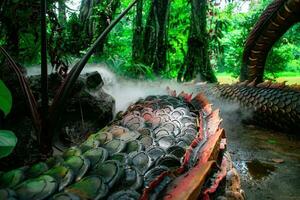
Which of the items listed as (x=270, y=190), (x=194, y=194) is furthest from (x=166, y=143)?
(x=270, y=190)

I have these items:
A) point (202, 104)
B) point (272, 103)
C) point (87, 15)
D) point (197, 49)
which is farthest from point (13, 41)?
point (197, 49)

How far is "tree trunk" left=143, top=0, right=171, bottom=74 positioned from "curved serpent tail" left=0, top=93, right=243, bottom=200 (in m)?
3.29

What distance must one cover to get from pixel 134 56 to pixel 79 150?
3858 mm

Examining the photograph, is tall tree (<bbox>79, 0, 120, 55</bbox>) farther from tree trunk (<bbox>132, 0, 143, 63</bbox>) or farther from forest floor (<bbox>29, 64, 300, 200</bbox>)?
forest floor (<bbox>29, 64, 300, 200</bbox>)

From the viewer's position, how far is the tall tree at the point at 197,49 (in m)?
5.18

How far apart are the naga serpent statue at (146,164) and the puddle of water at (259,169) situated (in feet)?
1.82

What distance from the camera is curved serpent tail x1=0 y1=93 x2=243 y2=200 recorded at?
90cm

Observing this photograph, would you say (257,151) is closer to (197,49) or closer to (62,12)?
(62,12)

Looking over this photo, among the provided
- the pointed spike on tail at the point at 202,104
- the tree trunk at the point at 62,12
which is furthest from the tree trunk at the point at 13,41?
the pointed spike on tail at the point at 202,104

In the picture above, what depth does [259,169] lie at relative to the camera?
7.25 ft

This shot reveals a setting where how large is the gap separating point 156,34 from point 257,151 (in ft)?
8.75

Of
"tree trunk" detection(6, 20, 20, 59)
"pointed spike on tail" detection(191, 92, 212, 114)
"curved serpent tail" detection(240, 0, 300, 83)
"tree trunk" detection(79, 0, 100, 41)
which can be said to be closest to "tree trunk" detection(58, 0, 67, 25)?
"tree trunk" detection(6, 20, 20, 59)

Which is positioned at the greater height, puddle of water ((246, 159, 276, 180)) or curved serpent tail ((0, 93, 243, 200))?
curved serpent tail ((0, 93, 243, 200))

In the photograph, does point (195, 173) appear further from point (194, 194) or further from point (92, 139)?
point (92, 139)
